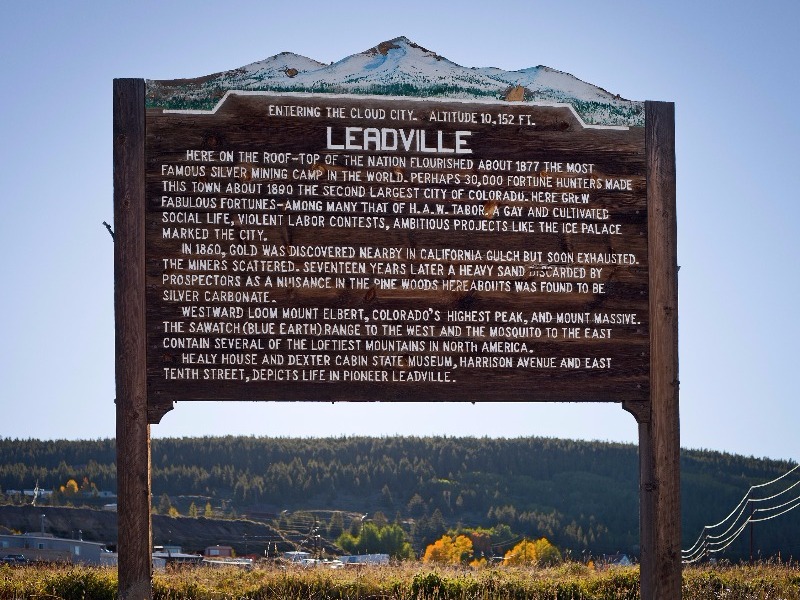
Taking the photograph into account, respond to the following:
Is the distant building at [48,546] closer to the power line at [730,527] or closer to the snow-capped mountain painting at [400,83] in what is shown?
the power line at [730,527]

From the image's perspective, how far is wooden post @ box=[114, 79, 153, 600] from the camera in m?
9.58

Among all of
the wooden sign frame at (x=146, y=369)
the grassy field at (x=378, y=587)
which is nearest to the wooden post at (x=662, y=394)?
the wooden sign frame at (x=146, y=369)

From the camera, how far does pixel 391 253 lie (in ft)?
32.3

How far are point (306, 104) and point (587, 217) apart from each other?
285 centimetres

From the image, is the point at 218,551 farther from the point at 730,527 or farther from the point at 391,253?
the point at 391,253

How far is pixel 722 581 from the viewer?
46.9 feet

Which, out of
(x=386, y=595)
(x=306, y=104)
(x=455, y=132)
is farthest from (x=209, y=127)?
(x=386, y=595)

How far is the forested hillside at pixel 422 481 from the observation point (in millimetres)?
86500

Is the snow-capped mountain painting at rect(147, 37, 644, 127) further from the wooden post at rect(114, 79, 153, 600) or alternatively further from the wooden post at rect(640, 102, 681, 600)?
the wooden post at rect(114, 79, 153, 600)

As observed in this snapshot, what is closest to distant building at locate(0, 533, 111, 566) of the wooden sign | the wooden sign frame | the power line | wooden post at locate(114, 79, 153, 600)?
the power line

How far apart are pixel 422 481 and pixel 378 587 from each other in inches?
3411

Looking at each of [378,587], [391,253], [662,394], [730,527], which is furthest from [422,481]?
[391,253]

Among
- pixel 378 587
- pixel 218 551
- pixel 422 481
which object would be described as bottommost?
pixel 422 481

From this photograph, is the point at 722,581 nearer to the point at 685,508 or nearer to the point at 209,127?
the point at 209,127
